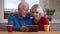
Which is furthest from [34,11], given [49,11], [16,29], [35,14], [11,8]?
[11,8]

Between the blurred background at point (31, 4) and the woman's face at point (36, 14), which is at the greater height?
the blurred background at point (31, 4)

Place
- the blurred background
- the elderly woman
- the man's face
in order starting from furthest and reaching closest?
the blurred background, the man's face, the elderly woman

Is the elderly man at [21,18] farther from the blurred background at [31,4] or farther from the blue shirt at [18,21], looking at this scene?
the blurred background at [31,4]

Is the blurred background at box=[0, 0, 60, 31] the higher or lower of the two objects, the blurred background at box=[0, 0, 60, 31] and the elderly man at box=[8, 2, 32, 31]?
the higher

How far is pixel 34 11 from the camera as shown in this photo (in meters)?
2.01

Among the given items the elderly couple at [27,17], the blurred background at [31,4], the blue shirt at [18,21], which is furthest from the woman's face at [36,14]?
the blurred background at [31,4]

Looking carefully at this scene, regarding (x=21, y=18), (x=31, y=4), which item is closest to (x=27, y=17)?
(x=21, y=18)

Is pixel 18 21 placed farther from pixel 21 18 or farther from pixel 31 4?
pixel 31 4

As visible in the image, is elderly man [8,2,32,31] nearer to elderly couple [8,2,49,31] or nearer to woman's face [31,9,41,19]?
elderly couple [8,2,49,31]

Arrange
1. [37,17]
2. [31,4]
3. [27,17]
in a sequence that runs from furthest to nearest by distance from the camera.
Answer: [31,4] < [27,17] < [37,17]

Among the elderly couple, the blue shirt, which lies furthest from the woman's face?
the blue shirt

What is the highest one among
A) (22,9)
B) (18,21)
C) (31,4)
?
(31,4)

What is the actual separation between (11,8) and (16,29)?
2.26 metres

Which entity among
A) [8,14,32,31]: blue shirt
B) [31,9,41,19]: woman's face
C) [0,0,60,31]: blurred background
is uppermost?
[0,0,60,31]: blurred background
